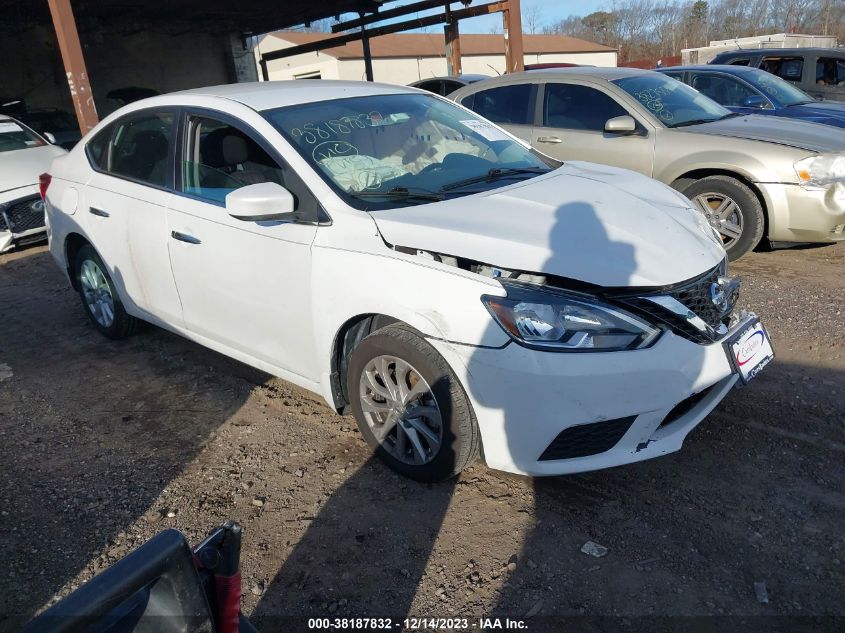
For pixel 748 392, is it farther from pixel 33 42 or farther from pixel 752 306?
pixel 33 42

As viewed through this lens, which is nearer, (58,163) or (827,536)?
(827,536)

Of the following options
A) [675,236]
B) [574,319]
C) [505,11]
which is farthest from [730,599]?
[505,11]

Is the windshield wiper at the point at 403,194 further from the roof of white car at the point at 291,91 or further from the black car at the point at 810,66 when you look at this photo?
the black car at the point at 810,66

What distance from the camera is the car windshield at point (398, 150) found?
3.18 meters

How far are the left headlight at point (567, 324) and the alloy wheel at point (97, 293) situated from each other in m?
3.23

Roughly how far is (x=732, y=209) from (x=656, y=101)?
1401mm

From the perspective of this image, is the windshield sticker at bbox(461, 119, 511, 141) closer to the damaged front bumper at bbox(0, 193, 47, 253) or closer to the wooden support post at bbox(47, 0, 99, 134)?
the damaged front bumper at bbox(0, 193, 47, 253)

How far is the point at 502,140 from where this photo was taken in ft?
13.0

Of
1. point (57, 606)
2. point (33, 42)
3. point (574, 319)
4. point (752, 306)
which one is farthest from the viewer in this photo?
point (33, 42)

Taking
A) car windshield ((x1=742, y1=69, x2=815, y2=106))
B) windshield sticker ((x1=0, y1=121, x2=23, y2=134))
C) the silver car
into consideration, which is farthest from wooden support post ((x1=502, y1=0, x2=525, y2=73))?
windshield sticker ((x1=0, y1=121, x2=23, y2=134))

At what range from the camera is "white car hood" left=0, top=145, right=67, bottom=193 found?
759 centimetres

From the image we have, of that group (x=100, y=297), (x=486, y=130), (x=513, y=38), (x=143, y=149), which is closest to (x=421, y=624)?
(x=486, y=130)

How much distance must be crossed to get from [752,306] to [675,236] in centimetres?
217

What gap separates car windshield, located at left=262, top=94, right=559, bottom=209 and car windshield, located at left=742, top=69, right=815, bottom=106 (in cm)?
549
